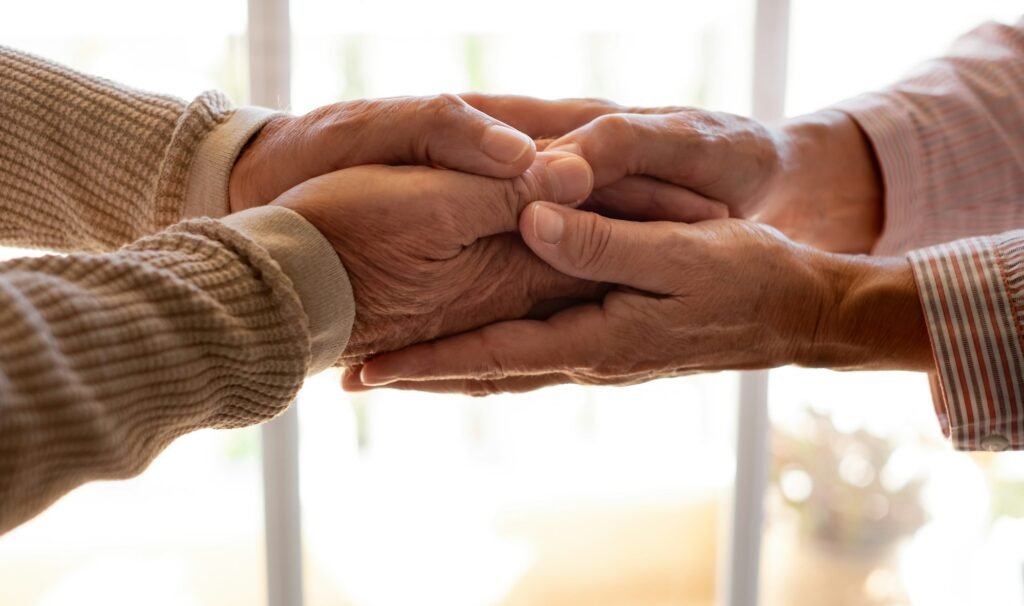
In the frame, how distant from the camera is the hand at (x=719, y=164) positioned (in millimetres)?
1061

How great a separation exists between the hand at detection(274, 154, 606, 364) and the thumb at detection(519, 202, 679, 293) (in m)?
0.03

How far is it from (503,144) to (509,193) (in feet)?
0.21

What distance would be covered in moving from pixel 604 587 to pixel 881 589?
63 cm

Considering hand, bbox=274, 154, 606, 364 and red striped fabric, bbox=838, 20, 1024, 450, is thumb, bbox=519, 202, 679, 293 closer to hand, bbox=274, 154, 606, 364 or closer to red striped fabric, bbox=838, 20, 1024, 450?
hand, bbox=274, 154, 606, 364

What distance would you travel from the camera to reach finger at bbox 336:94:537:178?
3.01ft

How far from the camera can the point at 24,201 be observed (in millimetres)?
1020

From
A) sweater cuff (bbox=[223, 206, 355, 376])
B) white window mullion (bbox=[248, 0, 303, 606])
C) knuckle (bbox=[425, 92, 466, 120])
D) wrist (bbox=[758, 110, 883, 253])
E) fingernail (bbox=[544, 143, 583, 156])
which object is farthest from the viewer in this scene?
white window mullion (bbox=[248, 0, 303, 606])

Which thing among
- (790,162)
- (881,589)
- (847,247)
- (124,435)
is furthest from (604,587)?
(124,435)

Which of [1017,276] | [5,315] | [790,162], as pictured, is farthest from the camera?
[790,162]

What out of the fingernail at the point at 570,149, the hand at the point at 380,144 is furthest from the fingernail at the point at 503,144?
the fingernail at the point at 570,149

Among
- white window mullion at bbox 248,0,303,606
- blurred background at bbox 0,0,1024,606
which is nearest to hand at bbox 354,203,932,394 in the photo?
white window mullion at bbox 248,0,303,606

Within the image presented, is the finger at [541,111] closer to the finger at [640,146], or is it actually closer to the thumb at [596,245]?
the finger at [640,146]

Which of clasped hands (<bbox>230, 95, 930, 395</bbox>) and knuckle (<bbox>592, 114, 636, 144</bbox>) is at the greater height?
knuckle (<bbox>592, 114, 636, 144</bbox>)

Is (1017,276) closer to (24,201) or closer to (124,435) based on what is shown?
(124,435)
